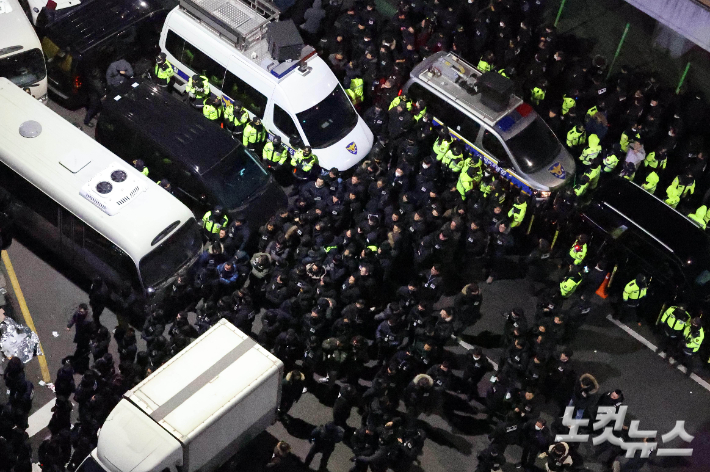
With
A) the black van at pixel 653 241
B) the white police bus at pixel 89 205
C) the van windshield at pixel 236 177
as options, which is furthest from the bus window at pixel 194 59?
the black van at pixel 653 241

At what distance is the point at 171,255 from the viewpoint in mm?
15531

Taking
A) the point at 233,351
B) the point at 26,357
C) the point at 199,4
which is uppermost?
the point at 199,4

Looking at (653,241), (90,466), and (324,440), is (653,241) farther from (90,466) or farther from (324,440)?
(90,466)

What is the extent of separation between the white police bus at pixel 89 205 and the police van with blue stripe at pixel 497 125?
5438 millimetres

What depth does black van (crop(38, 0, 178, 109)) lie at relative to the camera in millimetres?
18750

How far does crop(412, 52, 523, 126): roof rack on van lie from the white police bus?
221 inches

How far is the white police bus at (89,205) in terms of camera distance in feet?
49.6

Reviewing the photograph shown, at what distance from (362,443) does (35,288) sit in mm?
6462

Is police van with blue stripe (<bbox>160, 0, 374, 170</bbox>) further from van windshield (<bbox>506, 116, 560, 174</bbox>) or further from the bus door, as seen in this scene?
the bus door

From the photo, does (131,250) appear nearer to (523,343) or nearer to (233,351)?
(233,351)

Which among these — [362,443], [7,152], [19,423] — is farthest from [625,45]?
[19,423]

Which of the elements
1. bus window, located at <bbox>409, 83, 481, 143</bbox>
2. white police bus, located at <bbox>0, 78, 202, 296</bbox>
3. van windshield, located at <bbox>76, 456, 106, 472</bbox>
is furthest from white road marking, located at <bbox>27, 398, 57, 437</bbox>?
bus window, located at <bbox>409, 83, 481, 143</bbox>

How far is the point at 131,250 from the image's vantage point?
1493cm

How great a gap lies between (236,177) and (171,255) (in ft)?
7.00
